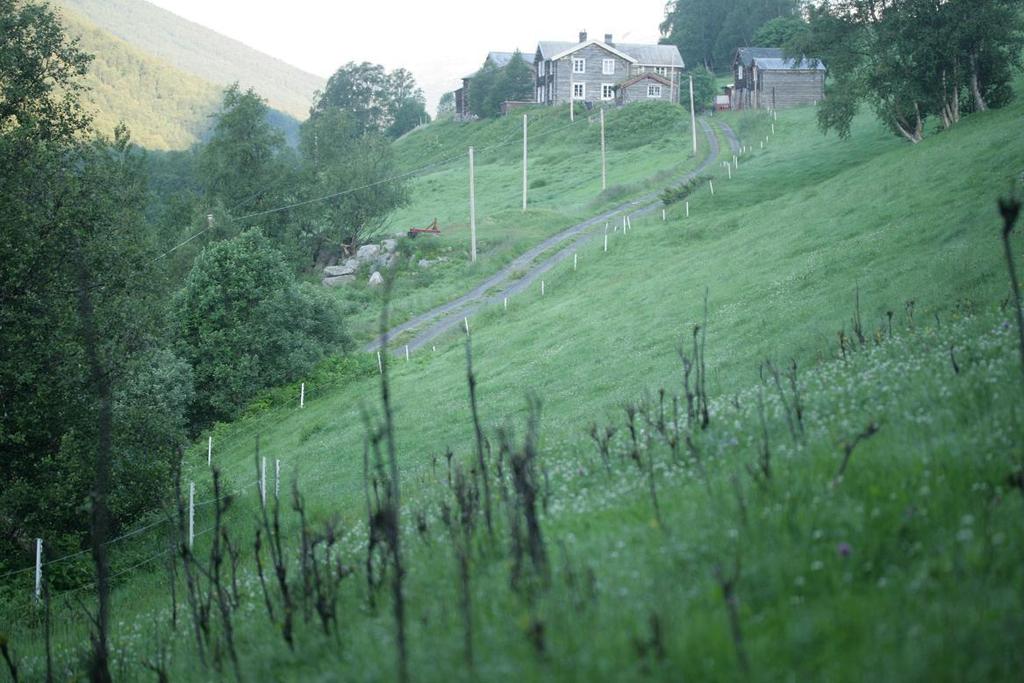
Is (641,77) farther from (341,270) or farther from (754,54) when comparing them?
(341,270)

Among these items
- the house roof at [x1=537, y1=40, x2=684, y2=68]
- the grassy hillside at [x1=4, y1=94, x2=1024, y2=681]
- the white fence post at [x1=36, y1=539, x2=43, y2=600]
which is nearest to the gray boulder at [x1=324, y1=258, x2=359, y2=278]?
the grassy hillside at [x1=4, y1=94, x2=1024, y2=681]

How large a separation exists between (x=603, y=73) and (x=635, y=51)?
25.6ft

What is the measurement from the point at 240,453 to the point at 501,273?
27.6 m

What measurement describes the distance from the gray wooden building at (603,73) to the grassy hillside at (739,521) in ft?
303

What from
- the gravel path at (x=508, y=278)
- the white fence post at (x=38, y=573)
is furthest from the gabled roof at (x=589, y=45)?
the white fence post at (x=38, y=573)

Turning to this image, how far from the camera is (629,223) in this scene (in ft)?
196

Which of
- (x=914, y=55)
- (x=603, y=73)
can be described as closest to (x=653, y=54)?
(x=603, y=73)

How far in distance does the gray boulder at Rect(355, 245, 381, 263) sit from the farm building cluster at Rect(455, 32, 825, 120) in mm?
49663

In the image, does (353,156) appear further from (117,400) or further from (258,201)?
(117,400)

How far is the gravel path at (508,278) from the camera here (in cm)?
4750

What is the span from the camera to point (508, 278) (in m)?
55.2

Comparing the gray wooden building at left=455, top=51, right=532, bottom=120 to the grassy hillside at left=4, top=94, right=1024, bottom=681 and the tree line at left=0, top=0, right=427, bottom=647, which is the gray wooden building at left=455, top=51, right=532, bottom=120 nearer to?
the tree line at left=0, top=0, right=427, bottom=647

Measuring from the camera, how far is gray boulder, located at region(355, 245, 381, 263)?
6932cm

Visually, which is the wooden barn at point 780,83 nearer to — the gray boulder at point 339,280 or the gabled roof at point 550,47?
the gabled roof at point 550,47
